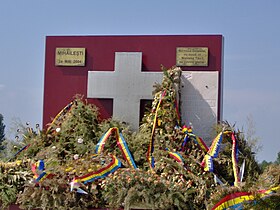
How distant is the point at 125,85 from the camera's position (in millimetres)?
10039

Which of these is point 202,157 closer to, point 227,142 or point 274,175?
point 227,142

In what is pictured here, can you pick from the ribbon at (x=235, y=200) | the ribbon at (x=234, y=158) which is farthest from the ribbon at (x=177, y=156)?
the ribbon at (x=235, y=200)

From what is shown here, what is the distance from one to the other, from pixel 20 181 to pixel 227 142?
3.00 m

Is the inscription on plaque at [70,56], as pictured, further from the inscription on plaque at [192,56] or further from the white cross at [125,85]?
the inscription on plaque at [192,56]

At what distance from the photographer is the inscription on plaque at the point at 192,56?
32.4 ft

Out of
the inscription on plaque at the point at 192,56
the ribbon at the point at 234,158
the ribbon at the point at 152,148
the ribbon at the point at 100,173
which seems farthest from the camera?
the inscription on plaque at the point at 192,56

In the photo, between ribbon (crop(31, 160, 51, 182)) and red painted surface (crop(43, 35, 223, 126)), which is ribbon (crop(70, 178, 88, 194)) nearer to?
ribbon (crop(31, 160, 51, 182))

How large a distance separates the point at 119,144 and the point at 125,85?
61.6 inches

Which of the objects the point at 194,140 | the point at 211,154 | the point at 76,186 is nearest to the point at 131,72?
the point at 194,140

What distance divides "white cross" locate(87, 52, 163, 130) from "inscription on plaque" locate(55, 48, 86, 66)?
0.31 metres

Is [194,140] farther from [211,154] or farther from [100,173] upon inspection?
[100,173]

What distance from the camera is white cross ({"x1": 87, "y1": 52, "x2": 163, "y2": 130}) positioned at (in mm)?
9875

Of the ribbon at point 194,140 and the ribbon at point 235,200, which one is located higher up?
the ribbon at point 194,140

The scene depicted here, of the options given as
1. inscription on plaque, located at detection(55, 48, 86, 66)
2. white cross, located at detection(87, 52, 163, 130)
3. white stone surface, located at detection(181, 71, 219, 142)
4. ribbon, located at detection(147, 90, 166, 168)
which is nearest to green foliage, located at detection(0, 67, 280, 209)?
ribbon, located at detection(147, 90, 166, 168)
